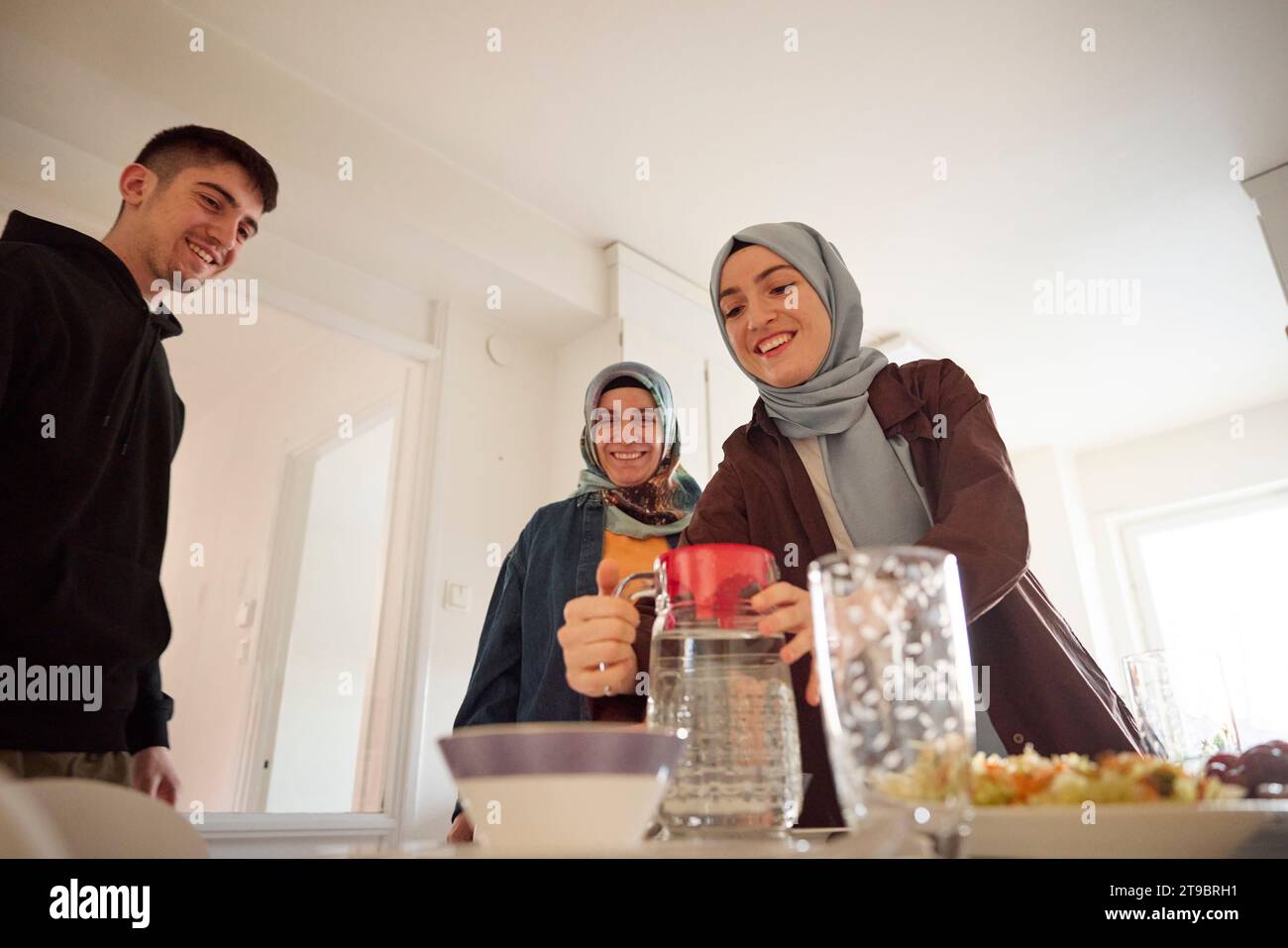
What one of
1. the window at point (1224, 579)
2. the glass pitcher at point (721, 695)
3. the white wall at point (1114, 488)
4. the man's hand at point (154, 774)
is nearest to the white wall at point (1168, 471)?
the white wall at point (1114, 488)

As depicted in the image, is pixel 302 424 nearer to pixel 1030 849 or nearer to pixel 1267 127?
pixel 1030 849

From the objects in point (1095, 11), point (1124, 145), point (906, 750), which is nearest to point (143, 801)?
point (906, 750)

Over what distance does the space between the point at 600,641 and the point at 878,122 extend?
2.29 m

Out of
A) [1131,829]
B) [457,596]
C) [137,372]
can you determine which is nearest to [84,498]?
[137,372]

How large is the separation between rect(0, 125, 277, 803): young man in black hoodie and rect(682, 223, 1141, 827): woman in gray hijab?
0.95m

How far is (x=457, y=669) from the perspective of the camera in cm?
243

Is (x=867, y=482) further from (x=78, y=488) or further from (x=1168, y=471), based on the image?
(x=1168, y=471)

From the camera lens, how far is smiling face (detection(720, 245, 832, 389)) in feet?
3.64

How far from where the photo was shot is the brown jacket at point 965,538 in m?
0.68

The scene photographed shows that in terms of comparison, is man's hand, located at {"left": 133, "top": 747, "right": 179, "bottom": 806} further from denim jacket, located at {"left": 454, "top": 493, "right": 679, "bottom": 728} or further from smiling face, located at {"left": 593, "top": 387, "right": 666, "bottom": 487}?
smiling face, located at {"left": 593, "top": 387, "right": 666, "bottom": 487}

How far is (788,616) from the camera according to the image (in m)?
0.51

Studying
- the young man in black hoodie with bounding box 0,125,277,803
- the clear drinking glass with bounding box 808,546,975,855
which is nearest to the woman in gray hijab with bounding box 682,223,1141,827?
the clear drinking glass with bounding box 808,546,975,855

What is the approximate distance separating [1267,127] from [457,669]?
302 centimetres

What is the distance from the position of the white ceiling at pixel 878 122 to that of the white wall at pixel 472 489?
55 centimetres
